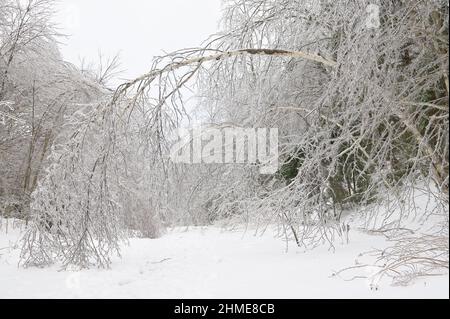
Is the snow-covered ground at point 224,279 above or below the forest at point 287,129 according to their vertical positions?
below

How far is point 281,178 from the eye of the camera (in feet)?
26.1

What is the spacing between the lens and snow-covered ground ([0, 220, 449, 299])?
4184 millimetres

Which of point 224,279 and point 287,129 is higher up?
point 287,129

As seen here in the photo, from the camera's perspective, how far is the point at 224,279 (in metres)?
5.55

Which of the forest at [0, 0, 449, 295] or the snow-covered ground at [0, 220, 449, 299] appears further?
the forest at [0, 0, 449, 295]

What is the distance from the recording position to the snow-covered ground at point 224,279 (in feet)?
13.7

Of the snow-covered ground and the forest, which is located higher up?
the forest

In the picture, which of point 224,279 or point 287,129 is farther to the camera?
point 287,129

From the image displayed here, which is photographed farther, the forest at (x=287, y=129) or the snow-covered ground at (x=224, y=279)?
the forest at (x=287, y=129)

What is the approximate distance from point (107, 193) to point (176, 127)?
127cm
